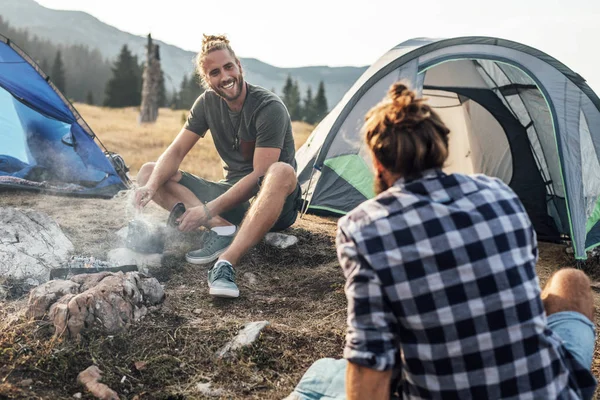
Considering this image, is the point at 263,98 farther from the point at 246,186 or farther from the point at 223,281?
the point at 223,281

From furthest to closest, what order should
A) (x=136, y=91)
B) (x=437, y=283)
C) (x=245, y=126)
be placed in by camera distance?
(x=136, y=91) → (x=245, y=126) → (x=437, y=283)

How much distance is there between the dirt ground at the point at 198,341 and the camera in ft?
7.17

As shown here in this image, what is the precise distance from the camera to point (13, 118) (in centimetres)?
537

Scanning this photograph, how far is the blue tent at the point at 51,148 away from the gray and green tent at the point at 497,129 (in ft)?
6.57

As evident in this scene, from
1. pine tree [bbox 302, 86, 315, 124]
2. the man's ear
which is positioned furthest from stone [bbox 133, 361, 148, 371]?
pine tree [bbox 302, 86, 315, 124]

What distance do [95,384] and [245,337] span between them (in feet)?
2.23

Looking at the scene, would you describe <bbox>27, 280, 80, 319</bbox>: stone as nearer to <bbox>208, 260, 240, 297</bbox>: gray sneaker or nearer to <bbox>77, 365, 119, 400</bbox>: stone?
<bbox>77, 365, 119, 400</bbox>: stone

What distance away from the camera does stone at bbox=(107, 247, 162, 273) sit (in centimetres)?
349

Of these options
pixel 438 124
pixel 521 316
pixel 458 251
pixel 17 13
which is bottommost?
pixel 521 316

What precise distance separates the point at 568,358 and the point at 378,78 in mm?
3147

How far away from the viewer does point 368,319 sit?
56.0 inches

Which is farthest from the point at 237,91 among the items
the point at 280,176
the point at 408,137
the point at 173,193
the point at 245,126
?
the point at 408,137

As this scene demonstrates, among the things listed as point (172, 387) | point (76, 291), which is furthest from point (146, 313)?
point (172, 387)

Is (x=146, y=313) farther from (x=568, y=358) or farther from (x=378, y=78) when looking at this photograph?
(x=378, y=78)
